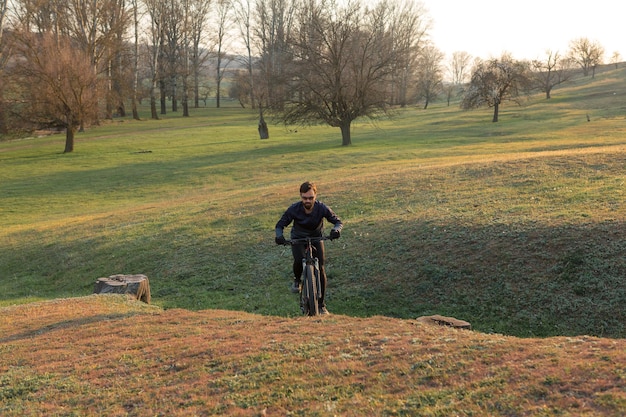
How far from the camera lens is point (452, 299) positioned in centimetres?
974

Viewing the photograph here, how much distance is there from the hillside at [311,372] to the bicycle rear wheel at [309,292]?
529mm

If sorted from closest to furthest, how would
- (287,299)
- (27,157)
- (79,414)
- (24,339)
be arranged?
(79,414), (24,339), (287,299), (27,157)

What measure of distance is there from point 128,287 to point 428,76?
10071 centimetres

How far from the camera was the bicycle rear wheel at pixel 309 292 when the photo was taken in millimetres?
8031

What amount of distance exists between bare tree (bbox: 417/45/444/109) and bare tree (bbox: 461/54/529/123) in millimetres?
35479

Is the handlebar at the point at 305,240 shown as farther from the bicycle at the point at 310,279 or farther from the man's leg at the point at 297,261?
the man's leg at the point at 297,261

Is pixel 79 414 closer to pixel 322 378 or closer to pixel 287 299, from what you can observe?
pixel 322 378

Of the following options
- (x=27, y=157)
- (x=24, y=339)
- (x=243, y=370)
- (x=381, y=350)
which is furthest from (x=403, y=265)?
(x=27, y=157)

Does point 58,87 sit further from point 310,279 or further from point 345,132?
point 310,279

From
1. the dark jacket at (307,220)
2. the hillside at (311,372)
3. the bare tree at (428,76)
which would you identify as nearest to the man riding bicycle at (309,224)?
the dark jacket at (307,220)

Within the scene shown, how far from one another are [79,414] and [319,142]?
142ft

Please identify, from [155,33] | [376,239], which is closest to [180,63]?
[155,33]

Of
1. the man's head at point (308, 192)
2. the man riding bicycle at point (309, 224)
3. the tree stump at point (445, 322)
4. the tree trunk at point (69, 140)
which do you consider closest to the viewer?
the tree stump at point (445, 322)

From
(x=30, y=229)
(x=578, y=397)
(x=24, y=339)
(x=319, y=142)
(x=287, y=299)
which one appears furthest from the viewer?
(x=319, y=142)
